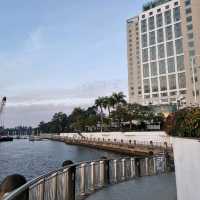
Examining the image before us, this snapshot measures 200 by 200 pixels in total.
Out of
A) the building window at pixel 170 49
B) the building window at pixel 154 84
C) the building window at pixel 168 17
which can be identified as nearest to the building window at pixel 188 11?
the building window at pixel 168 17

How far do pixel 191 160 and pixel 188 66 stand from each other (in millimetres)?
99622

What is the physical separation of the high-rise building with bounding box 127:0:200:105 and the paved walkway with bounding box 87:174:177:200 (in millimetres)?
93495

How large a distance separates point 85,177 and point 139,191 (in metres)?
1.92

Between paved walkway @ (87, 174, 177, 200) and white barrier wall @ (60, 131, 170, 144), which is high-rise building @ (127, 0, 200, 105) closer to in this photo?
white barrier wall @ (60, 131, 170, 144)

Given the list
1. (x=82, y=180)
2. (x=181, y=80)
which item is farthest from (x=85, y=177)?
(x=181, y=80)

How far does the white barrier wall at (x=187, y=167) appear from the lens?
5.25 metres

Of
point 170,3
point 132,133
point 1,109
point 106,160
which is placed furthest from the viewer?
point 1,109

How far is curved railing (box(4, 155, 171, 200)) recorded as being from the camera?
5.37 metres

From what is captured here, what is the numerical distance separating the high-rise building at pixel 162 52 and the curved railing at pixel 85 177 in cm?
9014

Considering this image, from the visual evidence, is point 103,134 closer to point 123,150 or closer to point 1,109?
point 123,150

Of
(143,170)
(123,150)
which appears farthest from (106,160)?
(123,150)

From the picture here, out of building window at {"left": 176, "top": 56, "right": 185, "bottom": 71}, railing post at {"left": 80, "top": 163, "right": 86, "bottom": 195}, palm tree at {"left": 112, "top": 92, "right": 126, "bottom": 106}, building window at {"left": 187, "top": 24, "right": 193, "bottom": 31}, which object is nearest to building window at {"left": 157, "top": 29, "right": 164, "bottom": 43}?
building window at {"left": 176, "top": 56, "right": 185, "bottom": 71}

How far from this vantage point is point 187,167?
18.7 feet

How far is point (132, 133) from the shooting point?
74.2m
